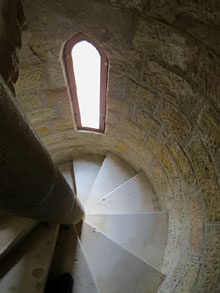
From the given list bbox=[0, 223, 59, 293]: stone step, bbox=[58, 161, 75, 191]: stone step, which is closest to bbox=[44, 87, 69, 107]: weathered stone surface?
bbox=[0, 223, 59, 293]: stone step

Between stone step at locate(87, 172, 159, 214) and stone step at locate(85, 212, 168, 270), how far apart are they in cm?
11

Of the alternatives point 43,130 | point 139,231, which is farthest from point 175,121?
point 139,231

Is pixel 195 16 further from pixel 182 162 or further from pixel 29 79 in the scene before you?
pixel 29 79

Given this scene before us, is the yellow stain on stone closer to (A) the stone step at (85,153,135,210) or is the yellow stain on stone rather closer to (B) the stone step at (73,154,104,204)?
(A) the stone step at (85,153,135,210)

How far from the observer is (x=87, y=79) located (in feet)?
5.31

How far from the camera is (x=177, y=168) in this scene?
157 cm

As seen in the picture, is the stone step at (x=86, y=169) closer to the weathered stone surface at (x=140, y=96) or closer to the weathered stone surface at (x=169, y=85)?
the weathered stone surface at (x=140, y=96)

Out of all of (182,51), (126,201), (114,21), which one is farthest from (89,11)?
(126,201)

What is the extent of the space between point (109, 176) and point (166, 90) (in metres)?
1.79

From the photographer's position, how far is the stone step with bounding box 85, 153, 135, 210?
2697 millimetres

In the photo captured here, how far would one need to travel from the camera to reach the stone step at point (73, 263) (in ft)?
6.40

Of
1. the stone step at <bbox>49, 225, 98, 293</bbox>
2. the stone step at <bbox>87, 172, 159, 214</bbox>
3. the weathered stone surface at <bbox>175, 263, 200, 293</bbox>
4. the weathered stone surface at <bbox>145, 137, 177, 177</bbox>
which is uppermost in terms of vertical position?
the weathered stone surface at <bbox>145, 137, 177, 177</bbox>

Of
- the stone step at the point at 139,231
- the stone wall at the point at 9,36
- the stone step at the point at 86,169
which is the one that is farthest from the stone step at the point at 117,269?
the stone wall at the point at 9,36

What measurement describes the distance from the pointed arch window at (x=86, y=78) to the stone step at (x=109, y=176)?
76 centimetres
